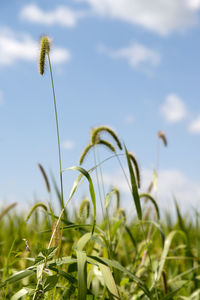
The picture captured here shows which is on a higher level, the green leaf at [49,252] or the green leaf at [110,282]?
the green leaf at [49,252]

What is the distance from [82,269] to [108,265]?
278 millimetres

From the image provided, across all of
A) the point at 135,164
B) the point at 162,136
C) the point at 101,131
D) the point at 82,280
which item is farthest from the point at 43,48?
the point at 162,136

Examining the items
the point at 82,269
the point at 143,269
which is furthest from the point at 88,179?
the point at 143,269

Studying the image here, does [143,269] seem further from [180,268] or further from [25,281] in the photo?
[180,268]

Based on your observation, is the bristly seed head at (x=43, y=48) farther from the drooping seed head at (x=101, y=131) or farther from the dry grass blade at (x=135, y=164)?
the dry grass blade at (x=135, y=164)

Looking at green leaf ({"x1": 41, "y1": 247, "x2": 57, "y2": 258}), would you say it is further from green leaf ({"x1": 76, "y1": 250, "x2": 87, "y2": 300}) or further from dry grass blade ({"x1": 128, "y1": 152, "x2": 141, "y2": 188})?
dry grass blade ({"x1": 128, "y1": 152, "x2": 141, "y2": 188})

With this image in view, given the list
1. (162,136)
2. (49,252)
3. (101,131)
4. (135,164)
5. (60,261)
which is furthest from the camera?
(162,136)

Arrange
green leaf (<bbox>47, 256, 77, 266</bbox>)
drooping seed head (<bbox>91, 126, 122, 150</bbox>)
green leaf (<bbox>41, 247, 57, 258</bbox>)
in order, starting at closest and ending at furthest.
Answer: green leaf (<bbox>41, 247, 57, 258</bbox>) → green leaf (<bbox>47, 256, 77, 266</bbox>) → drooping seed head (<bbox>91, 126, 122, 150</bbox>)

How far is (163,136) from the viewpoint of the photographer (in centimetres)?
314

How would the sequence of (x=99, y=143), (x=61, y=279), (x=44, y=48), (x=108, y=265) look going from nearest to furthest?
(x=44, y=48) < (x=108, y=265) < (x=99, y=143) < (x=61, y=279)

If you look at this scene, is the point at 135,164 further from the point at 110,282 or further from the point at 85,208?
the point at 110,282

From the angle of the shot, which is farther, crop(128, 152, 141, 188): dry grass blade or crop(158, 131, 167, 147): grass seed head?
crop(158, 131, 167, 147): grass seed head

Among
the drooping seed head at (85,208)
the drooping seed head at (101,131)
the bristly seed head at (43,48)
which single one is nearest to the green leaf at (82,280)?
the drooping seed head at (85,208)

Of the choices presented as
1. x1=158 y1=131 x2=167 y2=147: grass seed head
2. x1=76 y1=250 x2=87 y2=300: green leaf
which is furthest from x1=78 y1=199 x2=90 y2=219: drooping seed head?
x1=158 y1=131 x2=167 y2=147: grass seed head
